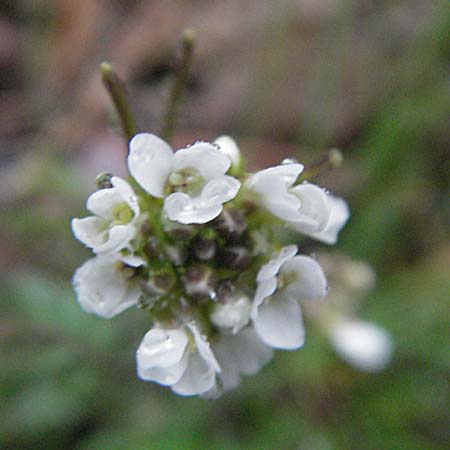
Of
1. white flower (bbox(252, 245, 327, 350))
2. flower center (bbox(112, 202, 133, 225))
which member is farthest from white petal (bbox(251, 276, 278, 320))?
flower center (bbox(112, 202, 133, 225))

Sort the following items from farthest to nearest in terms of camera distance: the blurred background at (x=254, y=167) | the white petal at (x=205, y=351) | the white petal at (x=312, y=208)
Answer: the blurred background at (x=254, y=167), the white petal at (x=312, y=208), the white petal at (x=205, y=351)

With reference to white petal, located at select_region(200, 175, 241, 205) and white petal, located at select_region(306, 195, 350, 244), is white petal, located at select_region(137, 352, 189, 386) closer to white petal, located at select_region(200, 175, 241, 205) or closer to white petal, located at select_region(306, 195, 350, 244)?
white petal, located at select_region(200, 175, 241, 205)

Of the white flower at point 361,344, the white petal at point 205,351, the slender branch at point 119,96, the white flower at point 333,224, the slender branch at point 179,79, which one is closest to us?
the white petal at point 205,351

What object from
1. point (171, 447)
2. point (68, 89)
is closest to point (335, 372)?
point (171, 447)

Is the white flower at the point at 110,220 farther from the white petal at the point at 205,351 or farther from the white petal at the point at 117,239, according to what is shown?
the white petal at the point at 205,351

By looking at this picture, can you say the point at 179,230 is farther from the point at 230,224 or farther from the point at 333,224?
the point at 333,224

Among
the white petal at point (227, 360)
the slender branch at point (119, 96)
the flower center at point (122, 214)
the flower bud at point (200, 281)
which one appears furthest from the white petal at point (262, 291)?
the slender branch at point (119, 96)
